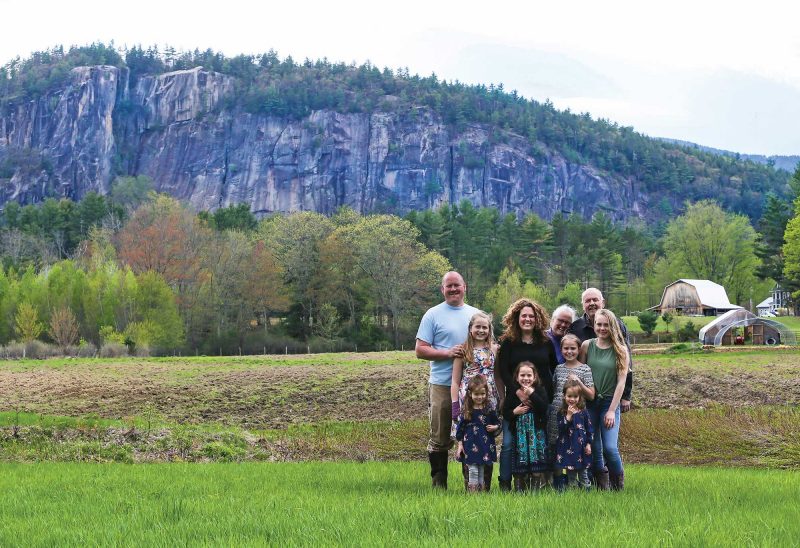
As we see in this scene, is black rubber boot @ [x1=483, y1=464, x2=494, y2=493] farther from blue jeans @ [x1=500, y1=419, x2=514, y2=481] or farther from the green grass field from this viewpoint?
the green grass field

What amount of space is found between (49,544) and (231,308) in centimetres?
6827

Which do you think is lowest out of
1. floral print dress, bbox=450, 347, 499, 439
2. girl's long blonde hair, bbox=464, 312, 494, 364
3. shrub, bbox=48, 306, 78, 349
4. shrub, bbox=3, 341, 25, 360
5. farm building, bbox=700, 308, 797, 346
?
shrub, bbox=3, 341, 25, 360

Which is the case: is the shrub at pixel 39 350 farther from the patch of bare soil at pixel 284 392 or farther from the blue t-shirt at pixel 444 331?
the blue t-shirt at pixel 444 331

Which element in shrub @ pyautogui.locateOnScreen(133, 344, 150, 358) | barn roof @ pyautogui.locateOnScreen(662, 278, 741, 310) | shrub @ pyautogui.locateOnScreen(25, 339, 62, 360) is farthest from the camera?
barn roof @ pyautogui.locateOnScreen(662, 278, 741, 310)

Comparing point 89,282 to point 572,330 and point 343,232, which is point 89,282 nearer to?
point 343,232

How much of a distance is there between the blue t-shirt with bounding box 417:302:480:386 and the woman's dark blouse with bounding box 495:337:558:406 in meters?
0.57

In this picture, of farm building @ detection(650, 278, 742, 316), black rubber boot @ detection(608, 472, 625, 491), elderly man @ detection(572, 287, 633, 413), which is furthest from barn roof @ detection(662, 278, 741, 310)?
black rubber boot @ detection(608, 472, 625, 491)

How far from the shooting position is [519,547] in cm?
551

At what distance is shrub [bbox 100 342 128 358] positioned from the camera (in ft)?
181

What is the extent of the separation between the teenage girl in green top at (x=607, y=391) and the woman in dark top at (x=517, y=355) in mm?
568

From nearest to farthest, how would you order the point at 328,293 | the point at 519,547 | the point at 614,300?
the point at 519,547 → the point at 328,293 → the point at 614,300

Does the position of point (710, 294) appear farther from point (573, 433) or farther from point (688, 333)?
point (573, 433)

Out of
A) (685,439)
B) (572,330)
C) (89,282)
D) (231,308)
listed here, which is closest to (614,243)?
(231,308)

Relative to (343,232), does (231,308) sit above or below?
below
